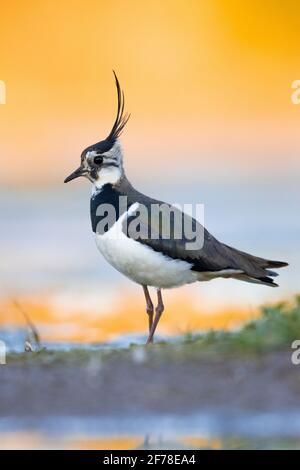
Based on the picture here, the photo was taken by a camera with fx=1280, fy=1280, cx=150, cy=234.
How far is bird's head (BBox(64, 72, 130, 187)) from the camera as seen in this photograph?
395 inches

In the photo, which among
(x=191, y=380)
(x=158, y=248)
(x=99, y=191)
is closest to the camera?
(x=191, y=380)

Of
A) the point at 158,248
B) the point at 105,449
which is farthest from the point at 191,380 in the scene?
the point at 158,248

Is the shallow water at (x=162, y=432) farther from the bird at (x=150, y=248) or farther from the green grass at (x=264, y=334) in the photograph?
the bird at (x=150, y=248)

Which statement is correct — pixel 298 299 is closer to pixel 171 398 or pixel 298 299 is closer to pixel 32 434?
pixel 171 398

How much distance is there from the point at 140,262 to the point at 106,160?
3.65ft

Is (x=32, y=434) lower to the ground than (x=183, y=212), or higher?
lower

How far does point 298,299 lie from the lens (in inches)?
329

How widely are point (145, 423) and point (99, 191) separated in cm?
325

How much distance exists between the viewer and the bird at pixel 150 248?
933 cm

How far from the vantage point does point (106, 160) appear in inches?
395

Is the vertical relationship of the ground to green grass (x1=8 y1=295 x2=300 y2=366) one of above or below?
below

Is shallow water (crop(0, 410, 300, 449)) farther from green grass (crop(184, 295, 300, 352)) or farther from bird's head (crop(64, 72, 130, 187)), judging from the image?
bird's head (crop(64, 72, 130, 187))

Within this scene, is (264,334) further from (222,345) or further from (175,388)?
(175,388)

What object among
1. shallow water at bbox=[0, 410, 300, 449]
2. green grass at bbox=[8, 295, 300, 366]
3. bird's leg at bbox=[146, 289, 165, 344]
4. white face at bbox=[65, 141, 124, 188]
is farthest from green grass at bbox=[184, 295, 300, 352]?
white face at bbox=[65, 141, 124, 188]
